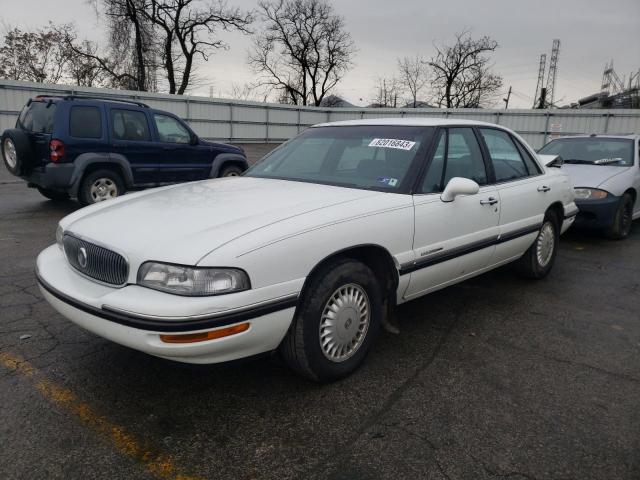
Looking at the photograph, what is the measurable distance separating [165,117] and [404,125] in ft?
21.4

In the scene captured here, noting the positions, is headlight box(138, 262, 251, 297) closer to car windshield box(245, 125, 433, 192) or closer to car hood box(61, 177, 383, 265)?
car hood box(61, 177, 383, 265)

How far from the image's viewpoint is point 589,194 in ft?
22.4

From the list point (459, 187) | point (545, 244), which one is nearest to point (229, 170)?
point (545, 244)

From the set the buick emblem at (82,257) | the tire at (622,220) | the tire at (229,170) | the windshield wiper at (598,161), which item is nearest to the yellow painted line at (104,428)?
the buick emblem at (82,257)

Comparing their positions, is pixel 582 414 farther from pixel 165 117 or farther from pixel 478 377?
pixel 165 117

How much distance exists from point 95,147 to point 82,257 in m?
5.89

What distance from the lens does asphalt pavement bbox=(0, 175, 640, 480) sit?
220cm

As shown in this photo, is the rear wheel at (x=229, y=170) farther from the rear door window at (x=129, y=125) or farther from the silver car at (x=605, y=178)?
the silver car at (x=605, y=178)

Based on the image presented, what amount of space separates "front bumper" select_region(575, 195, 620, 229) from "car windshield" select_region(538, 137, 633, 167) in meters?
1.04

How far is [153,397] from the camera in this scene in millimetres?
2719

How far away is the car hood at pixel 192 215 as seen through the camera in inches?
95.3

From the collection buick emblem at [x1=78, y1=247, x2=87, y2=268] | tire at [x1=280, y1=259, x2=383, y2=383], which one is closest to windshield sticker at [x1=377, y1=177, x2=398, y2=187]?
tire at [x1=280, y1=259, x2=383, y2=383]

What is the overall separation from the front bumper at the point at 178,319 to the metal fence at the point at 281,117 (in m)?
17.6

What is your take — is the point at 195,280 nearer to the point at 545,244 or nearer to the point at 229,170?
the point at 545,244
